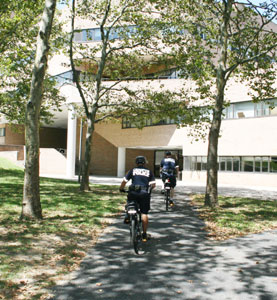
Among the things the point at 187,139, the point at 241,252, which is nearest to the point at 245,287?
the point at 241,252

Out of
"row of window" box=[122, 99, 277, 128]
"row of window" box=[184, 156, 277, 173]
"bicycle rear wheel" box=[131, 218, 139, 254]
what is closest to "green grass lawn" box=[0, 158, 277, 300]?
"bicycle rear wheel" box=[131, 218, 139, 254]

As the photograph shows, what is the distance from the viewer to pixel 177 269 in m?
5.15

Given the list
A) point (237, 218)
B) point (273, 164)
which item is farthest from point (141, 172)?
point (273, 164)

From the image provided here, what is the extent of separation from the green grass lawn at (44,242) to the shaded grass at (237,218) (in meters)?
2.77

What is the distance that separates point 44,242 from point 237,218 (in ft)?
18.6

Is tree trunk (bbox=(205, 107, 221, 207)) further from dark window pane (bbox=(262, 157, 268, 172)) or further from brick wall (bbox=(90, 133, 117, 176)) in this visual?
brick wall (bbox=(90, 133, 117, 176))

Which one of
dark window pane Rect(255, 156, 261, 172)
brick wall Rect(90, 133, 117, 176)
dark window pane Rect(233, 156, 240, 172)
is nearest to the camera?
dark window pane Rect(255, 156, 261, 172)

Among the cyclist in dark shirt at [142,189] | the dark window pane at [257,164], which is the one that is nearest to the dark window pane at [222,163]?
the dark window pane at [257,164]

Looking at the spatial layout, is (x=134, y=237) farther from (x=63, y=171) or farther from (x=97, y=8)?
(x=63, y=171)

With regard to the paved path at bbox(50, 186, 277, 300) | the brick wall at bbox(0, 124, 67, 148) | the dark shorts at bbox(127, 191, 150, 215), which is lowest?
the paved path at bbox(50, 186, 277, 300)

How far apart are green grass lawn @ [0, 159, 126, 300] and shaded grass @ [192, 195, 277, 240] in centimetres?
277

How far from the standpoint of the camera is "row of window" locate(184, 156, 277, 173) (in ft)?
79.0

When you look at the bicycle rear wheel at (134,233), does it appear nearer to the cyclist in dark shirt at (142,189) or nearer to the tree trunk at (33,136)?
the cyclist in dark shirt at (142,189)

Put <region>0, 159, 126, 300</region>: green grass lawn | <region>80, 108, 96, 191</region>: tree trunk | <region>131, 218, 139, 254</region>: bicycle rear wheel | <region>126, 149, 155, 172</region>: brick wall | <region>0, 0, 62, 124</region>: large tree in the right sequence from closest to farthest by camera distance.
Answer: <region>0, 159, 126, 300</region>: green grass lawn → <region>131, 218, 139, 254</region>: bicycle rear wheel → <region>0, 0, 62, 124</region>: large tree → <region>80, 108, 96, 191</region>: tree trunk → <region>126, 149, 155, 172</region>: brick wall
